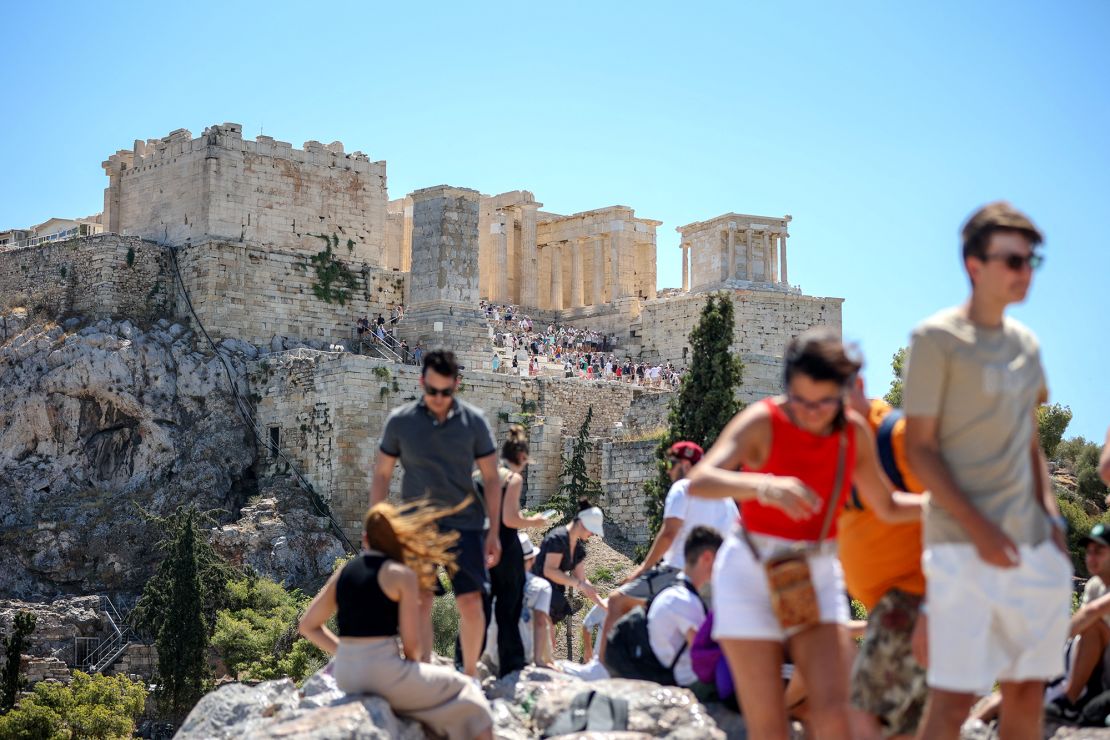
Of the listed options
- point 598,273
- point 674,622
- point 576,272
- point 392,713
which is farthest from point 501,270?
point 392,713

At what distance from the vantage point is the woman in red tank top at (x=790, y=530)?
5.65 metres

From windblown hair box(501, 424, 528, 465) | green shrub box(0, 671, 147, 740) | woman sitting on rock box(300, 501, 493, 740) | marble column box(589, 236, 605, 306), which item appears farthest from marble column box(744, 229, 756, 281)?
woman sitting on rock box(300, 501, 493, 740)

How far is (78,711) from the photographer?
23266 mm

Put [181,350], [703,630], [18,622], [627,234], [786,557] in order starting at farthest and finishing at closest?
[627,234] → [181,350] → [18,622] → [703,630] → [786,557]

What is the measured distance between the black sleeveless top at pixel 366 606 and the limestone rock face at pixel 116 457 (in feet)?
69.9

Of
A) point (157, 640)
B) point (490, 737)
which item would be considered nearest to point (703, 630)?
point (490, 737)

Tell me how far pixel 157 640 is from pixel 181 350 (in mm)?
7207

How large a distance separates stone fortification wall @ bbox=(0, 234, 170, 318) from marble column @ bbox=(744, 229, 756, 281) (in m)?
17.3

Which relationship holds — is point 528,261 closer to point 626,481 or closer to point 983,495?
point 626,481

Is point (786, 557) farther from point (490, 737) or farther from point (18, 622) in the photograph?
point (18, 622)

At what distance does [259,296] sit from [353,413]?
14.8ft

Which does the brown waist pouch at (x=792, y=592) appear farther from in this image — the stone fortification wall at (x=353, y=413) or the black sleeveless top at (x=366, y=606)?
the stone fortification wall at (x=353, y=413)

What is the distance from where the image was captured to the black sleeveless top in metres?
7.11

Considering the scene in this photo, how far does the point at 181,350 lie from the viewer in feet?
103
